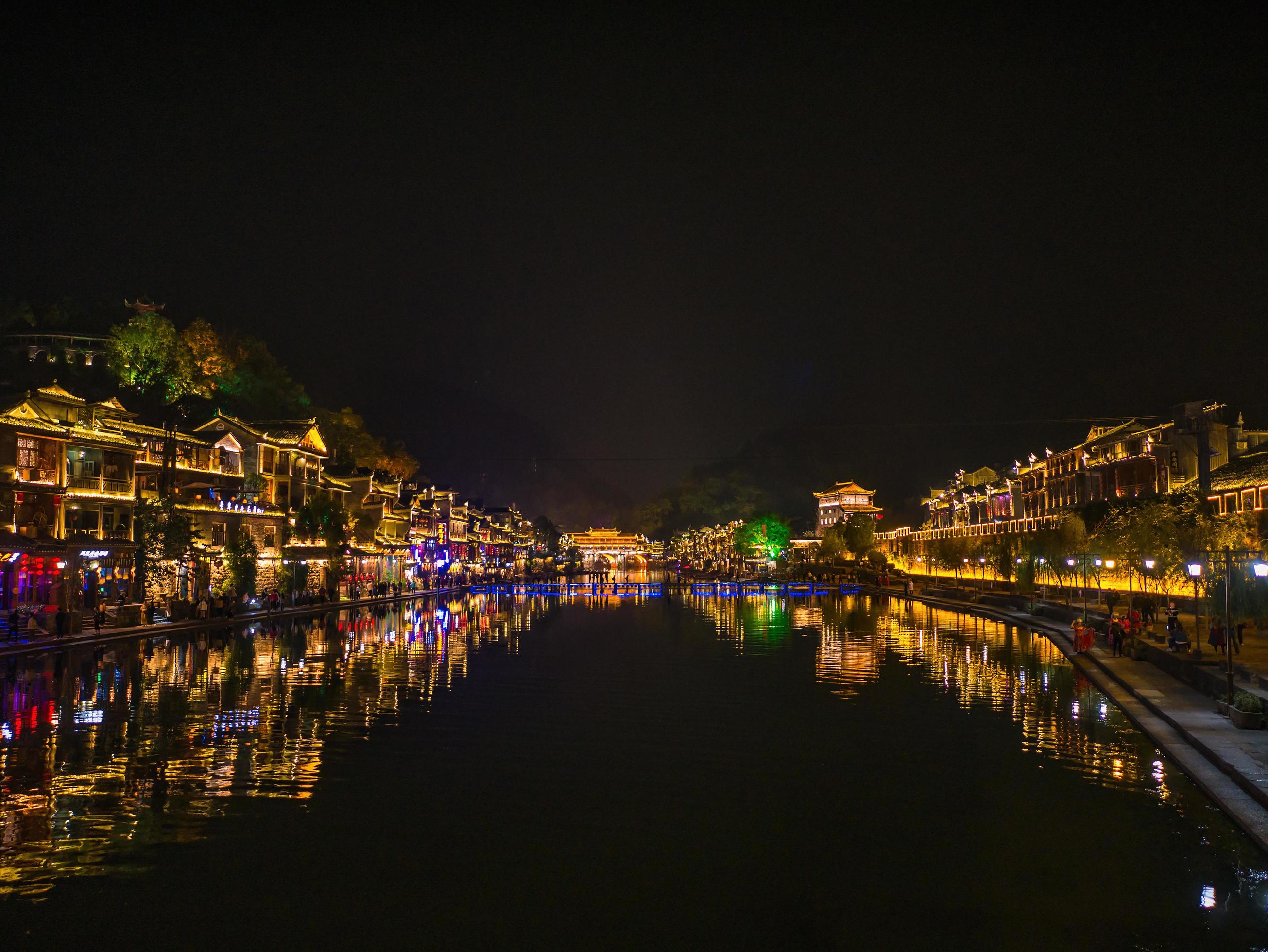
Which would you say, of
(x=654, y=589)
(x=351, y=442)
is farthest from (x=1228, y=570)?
(x=351, y=442)

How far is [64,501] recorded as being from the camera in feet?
152

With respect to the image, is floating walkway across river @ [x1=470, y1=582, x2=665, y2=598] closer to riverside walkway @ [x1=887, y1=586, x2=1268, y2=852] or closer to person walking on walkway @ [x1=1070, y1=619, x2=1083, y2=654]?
person walking on walkway @ [x1=1070, y1=619, x2=1083, y2=654]

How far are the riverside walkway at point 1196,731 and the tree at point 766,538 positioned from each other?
410 ft

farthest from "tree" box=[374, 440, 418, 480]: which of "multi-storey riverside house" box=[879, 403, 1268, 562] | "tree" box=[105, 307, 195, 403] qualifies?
"multi-storey riverside house" box=[879, 403, 1268, 562]

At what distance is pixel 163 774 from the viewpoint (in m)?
15.1

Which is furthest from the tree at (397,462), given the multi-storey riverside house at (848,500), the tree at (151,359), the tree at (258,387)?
the multi-storey riverside house at (848,500)

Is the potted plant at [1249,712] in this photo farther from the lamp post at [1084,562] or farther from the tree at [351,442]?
the tree at [351,442]

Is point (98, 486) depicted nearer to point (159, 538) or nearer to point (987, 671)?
point (159, 538)

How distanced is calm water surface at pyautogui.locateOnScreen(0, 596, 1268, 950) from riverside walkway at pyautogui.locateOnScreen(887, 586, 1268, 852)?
44 centimetres

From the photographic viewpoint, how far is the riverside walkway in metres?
13.3

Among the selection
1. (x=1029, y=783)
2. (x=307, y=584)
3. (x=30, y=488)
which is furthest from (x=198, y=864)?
(x=307, y=584)

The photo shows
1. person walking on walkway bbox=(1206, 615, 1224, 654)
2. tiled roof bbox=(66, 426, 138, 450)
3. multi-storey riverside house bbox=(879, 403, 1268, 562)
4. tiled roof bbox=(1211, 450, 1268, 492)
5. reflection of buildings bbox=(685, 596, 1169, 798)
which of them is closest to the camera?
reflection of buildings bbox=(685, 596, 1169, 798)

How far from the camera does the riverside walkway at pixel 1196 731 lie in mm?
13289

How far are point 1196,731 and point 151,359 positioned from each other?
Answer: 86.0 meters
